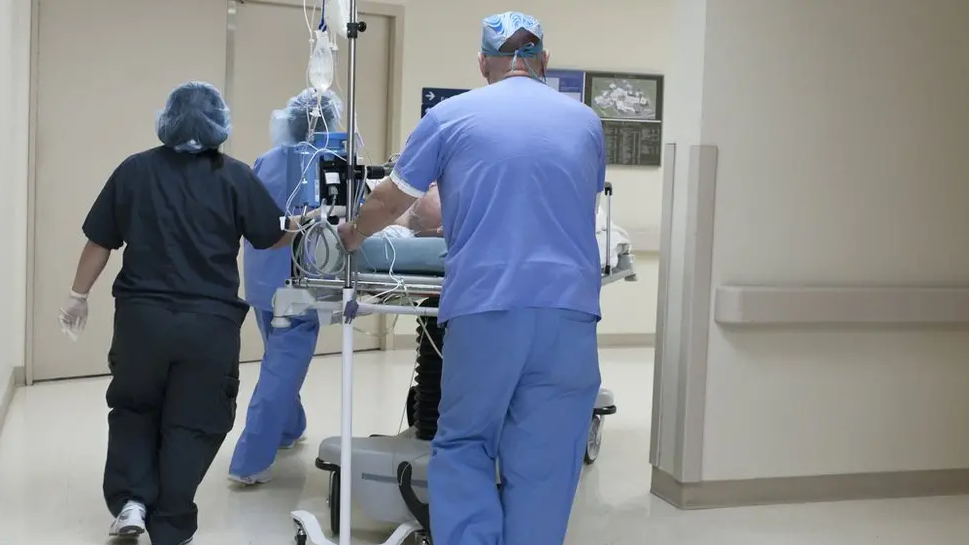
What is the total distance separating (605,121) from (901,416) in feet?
11.5

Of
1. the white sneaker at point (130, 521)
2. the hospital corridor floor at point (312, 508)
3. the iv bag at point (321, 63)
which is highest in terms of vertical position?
the iv bag at point (321, 63)

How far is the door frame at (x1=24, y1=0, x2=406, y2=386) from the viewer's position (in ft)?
17.0

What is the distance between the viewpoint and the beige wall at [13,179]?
13.6ft

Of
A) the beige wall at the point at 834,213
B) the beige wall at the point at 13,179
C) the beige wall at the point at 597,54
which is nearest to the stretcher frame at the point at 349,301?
the beige wall at the point at 834,213

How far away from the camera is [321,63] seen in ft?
9.95

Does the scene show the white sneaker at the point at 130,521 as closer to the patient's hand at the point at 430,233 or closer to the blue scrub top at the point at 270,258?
the blue scrub top at the point at 270,258

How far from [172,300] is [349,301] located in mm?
581

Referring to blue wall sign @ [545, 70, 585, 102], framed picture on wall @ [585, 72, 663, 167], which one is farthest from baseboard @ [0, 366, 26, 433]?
framed picture on wall @ [585, 72, 663, 167]

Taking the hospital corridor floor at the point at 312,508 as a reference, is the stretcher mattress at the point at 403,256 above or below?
above

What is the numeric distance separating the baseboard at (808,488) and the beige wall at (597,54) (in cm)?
328

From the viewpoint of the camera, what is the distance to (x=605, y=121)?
6949mm

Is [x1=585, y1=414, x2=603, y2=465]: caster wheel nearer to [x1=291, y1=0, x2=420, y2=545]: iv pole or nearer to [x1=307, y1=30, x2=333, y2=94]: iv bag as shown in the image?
[x1=291, y1=0, x2=420, y2=545]: iv pole

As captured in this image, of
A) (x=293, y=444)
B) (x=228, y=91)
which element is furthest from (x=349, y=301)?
(x=228, y=91)

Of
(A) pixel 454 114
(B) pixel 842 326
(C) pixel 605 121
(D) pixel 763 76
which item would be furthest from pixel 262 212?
(C) pixel 605 121
